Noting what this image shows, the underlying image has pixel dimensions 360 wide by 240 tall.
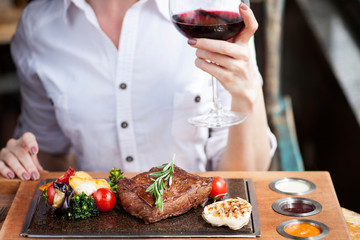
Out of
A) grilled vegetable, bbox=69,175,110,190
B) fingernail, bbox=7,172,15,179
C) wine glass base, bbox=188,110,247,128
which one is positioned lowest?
fingernail, bbox=7,172,15,179

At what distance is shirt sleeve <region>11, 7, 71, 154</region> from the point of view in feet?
7.52

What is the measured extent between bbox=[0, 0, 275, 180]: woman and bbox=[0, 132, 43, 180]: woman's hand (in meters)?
0.06

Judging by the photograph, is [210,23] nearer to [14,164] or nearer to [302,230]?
[302,230]

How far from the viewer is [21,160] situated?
1.89 metres

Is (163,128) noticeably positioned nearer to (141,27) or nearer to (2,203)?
(141,27)

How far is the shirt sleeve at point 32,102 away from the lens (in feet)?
7.52

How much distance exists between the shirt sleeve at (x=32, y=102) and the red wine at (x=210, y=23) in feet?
3.21

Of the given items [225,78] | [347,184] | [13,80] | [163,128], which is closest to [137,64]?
[163,128]

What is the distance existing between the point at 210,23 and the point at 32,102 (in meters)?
1.21

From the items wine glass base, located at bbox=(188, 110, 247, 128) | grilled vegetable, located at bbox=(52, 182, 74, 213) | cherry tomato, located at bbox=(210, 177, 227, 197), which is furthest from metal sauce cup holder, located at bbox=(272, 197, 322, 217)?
grilled vegetable, located at bbox=(52, 182, 74, 213)

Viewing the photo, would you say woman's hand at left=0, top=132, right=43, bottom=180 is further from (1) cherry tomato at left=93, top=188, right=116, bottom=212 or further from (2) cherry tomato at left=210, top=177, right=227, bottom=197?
(2) cherry tomato at left=210, top=177, right=227, bottom=197

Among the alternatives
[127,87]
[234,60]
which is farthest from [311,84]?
[234,60]

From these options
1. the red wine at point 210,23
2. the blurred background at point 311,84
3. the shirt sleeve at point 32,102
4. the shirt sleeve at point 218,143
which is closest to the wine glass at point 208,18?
the red wine at point 210,23

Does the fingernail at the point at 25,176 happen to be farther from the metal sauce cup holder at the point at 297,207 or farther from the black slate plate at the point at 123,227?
the metal sauce cup holder at the point at 297,207
